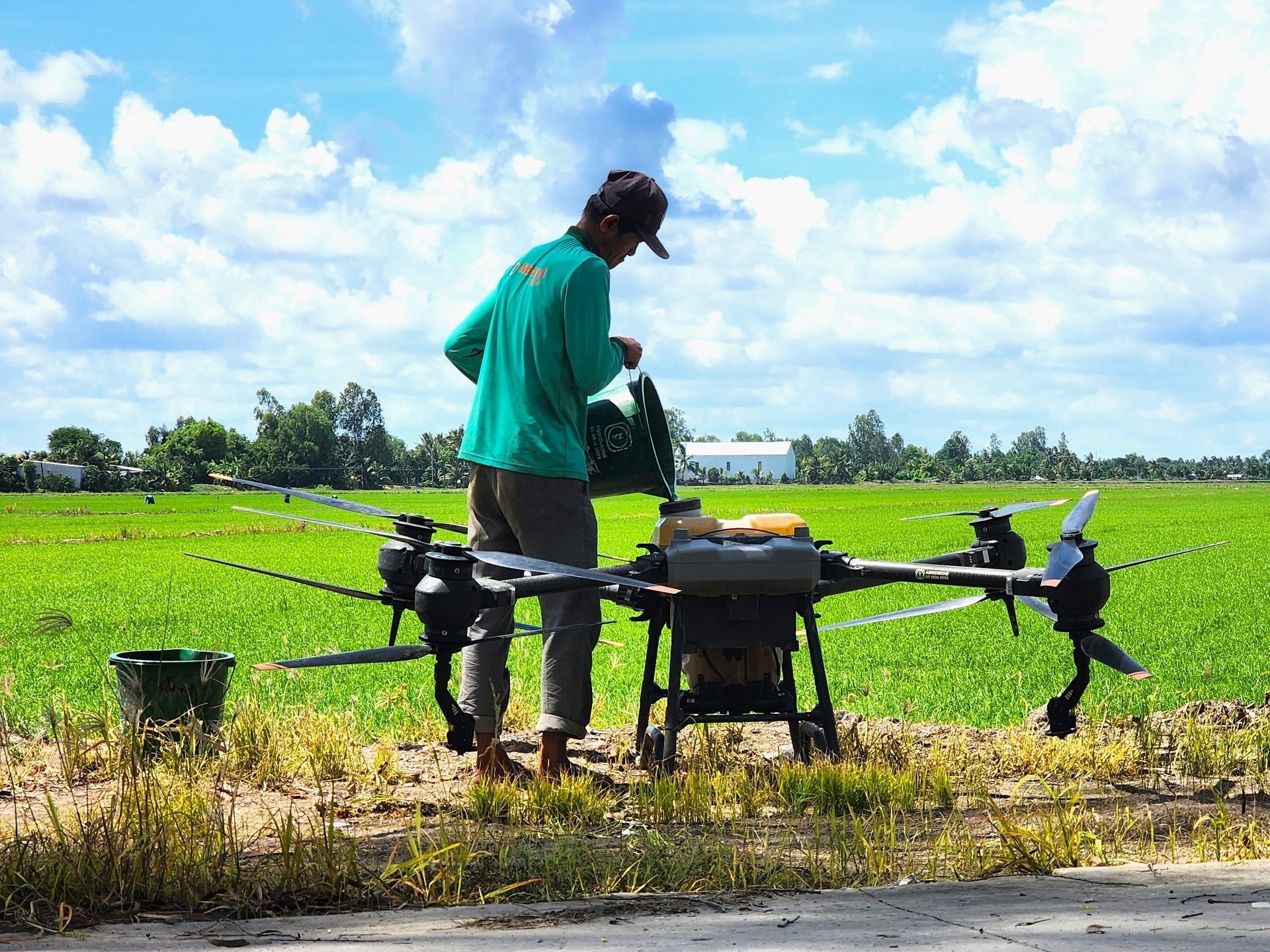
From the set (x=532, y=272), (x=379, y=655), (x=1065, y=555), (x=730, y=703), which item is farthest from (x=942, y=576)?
(x=379, y=655)

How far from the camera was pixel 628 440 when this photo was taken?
6082 mm

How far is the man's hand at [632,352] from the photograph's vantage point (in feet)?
19.0

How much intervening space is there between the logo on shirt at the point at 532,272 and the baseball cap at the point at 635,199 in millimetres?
449

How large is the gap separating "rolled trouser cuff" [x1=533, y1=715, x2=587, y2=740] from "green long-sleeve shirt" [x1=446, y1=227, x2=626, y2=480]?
1.10 m

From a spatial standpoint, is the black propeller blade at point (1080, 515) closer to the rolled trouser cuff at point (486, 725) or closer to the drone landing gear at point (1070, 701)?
the drone landing gear at point (1070, 701)

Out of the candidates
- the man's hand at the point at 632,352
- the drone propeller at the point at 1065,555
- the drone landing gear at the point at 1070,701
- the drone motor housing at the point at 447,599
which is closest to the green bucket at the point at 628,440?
the man's hand at the point at 632,352

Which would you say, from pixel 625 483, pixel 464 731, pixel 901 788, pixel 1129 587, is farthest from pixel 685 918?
pixel 1129 587

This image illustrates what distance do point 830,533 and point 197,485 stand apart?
75140 mm

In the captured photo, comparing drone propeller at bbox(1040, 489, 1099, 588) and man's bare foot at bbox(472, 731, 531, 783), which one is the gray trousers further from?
drone propeller at bbox(1040, 489, 1099, 588)

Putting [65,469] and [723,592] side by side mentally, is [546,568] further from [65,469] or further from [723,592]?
[65,469]

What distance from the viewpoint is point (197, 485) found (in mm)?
102062

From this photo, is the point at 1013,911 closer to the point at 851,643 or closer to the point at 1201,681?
the point at 1201,681

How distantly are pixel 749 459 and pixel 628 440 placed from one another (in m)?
170

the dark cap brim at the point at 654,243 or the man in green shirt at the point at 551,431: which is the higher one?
the dark cap brim at the point at 654,243
